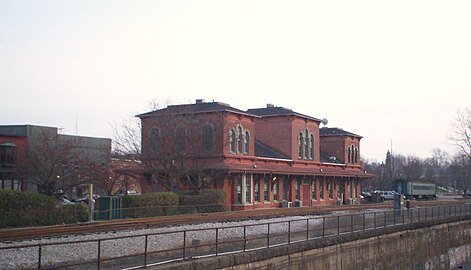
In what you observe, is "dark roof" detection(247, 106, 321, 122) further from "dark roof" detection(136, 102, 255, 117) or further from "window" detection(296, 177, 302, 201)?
"dark roof" detection(136, 102, 255, 117)

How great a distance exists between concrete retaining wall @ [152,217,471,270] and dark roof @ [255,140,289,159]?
2126cm

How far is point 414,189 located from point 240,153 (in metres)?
42.3

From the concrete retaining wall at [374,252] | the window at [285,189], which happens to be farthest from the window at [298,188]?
the concrete retaining wall at [374,252]

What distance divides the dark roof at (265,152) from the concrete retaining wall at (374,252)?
69.8 ft

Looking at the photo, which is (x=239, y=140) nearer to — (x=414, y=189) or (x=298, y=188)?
(x=298, y=188)

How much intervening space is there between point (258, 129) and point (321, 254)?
40.1 metres

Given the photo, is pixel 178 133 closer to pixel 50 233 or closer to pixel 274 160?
pixel 274 160

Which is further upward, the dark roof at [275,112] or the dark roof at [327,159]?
the dark roof at [275,112]

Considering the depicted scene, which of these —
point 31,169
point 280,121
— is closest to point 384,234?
point 280,121

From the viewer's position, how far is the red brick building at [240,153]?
47750mm

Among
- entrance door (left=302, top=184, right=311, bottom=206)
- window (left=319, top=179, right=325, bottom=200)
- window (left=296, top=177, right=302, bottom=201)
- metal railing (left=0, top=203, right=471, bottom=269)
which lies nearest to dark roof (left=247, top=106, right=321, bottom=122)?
window (left=296, top=177, right=302, bottom=201)

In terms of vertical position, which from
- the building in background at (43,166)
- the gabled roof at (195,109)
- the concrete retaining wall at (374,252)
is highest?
the gabled roof at (195,109)

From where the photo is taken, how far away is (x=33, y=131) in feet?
224

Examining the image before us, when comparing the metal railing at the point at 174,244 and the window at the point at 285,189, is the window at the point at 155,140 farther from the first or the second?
the metal railing at the point at 174,244
